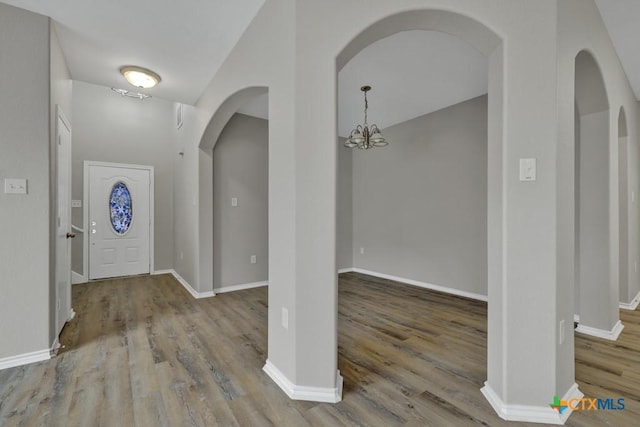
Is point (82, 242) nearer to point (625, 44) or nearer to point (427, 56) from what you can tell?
point (427, 56)

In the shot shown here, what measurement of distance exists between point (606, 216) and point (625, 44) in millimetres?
1647

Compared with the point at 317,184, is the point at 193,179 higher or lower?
higher

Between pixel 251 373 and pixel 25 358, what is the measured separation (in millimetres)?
1759

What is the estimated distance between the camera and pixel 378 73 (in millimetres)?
3232

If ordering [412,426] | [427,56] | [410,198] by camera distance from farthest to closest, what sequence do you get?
[410,198] → [427,56] → [412,426]

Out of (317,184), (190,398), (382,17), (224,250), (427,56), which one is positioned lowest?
(190,398)

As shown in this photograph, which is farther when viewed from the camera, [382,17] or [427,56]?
[427,56]

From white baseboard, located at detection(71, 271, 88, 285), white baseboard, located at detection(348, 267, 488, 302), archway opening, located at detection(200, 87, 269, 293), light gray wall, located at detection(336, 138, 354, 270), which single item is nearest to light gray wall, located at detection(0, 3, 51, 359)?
archway opening, located at detection(200, 87, 269, 293)

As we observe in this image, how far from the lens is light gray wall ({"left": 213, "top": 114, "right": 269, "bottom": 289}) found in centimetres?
431

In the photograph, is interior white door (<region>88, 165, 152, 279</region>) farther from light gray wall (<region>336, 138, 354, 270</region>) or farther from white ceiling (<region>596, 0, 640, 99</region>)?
white ceiling (<region>596, 0, 640, 99</region>)

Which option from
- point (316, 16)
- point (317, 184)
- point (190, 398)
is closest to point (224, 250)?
point (190, 398)

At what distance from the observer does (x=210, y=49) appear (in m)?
2.97

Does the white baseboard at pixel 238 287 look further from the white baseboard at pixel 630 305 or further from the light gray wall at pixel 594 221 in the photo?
the white baseboard at pixel 630 305

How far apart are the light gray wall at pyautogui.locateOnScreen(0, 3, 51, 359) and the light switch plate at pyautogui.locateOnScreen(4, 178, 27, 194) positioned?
26mm
